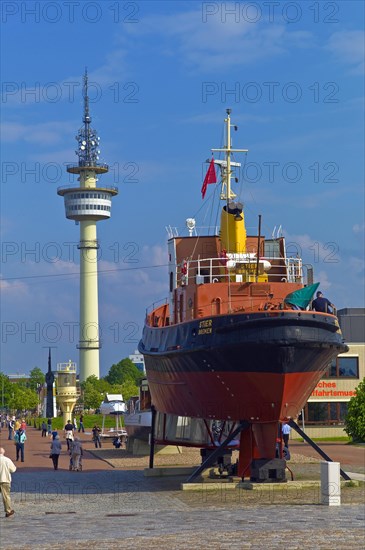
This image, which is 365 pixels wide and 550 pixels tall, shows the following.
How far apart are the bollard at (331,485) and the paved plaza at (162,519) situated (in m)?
0.27

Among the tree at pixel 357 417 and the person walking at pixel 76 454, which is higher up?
the tree at pixel 357 417

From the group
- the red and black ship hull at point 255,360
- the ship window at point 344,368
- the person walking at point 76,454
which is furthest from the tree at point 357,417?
the red and black ship hull at point 255,360

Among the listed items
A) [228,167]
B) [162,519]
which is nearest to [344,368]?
[228,167]

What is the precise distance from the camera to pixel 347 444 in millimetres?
51250

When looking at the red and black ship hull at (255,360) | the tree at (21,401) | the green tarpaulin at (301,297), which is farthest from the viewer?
the tree at (21,401)

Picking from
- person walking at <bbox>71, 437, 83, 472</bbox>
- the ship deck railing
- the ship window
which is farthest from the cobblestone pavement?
the ship window

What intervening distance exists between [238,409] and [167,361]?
14.2 ft

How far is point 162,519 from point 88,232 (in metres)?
127

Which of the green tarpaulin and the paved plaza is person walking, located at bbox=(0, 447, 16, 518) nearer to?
the paved plaza

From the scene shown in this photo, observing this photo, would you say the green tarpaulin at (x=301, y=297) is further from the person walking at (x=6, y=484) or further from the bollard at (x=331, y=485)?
the person walking at (x=6, y=484)

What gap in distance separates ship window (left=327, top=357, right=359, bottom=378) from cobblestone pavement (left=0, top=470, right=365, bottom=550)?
3172cm

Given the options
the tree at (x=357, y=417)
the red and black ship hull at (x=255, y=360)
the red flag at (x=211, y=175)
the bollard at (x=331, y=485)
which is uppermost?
the red flag at (x=211, y=175)

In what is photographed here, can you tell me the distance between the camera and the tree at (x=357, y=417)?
49500 millimetres

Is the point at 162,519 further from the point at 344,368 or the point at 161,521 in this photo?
the point at 344,368
